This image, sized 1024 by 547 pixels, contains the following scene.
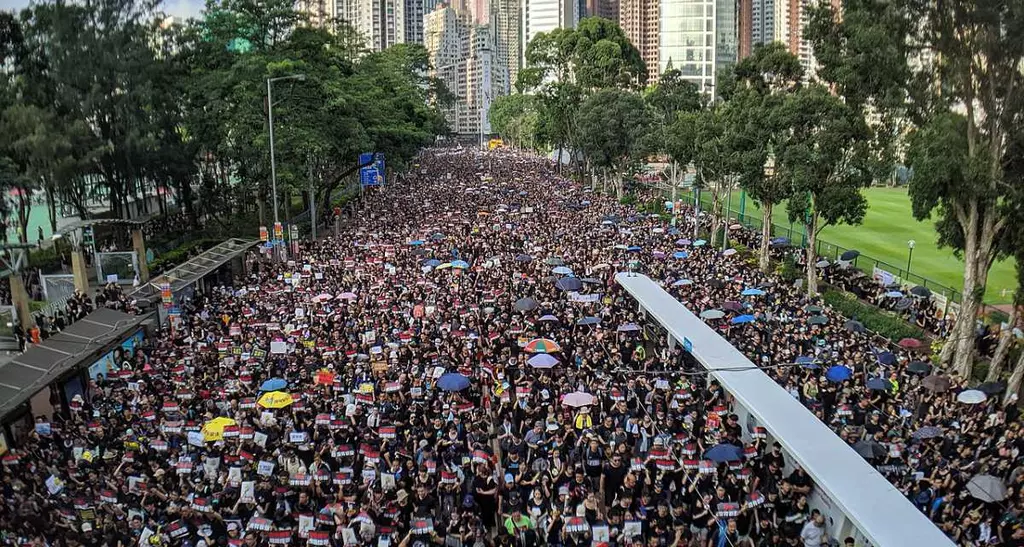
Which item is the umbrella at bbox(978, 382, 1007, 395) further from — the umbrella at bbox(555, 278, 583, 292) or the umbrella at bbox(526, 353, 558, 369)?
the umbrella at bbox(555, 278, 583, 292)

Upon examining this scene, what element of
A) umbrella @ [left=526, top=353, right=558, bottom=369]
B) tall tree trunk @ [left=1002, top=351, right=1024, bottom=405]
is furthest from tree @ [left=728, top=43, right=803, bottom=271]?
umbrella @ [left=526, top=353, right=558, bottom=369]

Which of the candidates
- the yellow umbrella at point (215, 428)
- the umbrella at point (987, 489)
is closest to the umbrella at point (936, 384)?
the umbrella at point (987, 489)

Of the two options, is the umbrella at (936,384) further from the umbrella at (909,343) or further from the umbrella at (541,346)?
the umbrella at (541,346)

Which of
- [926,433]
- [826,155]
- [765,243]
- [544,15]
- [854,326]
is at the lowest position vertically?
[926,433]

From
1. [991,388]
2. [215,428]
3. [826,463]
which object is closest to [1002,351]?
[991,388]

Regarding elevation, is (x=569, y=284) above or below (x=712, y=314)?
above

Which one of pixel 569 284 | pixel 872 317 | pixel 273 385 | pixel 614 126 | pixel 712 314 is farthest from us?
pixel 614 126

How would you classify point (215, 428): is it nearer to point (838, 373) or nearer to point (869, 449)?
point (869, 449)
